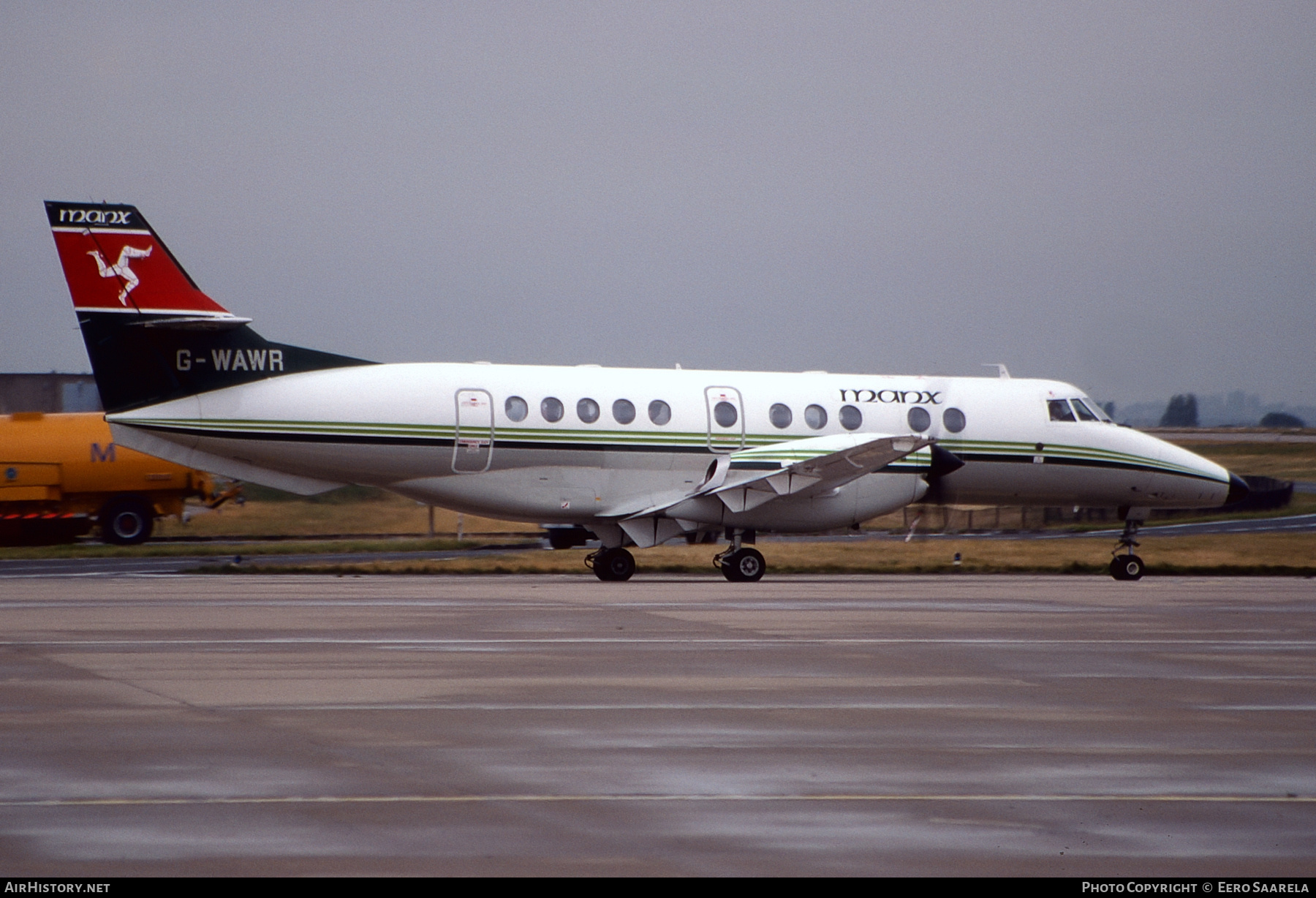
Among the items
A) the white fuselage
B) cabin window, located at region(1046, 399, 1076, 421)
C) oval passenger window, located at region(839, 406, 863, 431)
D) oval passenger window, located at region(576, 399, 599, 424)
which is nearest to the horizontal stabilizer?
the white fuselage

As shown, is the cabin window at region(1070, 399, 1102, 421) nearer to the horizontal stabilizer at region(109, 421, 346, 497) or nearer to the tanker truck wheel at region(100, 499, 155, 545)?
the horizontal stabilizer at region(109, 421, 346, 497)

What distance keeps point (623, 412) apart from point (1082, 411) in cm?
963

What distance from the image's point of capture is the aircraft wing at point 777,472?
25.1 meters

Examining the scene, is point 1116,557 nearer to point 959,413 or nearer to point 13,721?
point 959,413

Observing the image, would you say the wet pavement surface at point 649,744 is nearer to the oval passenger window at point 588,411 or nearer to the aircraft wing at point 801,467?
the aircraft wing at point 801,467

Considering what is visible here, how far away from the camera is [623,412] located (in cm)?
2553

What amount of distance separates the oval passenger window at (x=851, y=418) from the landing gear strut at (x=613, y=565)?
15.7 ft

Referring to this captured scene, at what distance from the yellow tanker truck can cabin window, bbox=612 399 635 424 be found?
650 inches

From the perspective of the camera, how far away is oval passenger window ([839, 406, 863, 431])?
1067 inches

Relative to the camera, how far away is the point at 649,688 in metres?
11.5

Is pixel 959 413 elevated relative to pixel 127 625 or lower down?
elevated

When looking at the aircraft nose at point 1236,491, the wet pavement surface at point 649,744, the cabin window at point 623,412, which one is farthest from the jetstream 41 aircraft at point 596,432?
the wet pavement surface at point 649,744
